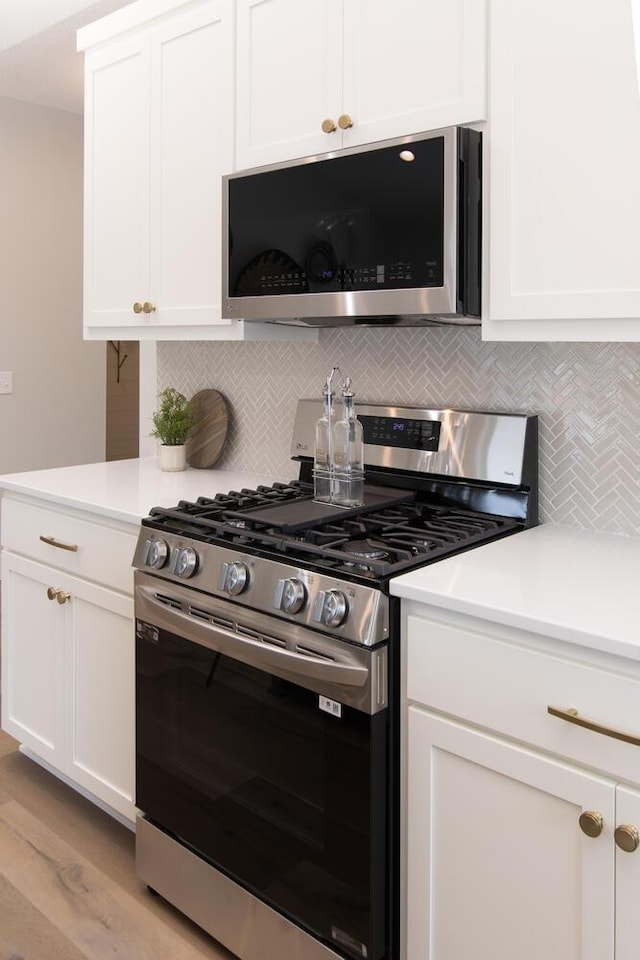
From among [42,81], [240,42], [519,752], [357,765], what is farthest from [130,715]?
[42,81]

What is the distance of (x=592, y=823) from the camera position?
3.94 feet

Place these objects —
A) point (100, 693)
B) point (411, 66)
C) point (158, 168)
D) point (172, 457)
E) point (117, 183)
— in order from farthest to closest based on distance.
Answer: point (172, 457) < point (117, 183) < point (158, 168) < point (100, 693) < point (411, 66)

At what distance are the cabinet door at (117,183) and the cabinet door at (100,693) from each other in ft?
3.00

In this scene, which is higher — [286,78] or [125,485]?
[286,78]

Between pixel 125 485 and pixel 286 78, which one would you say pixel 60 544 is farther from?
pixel 286 78

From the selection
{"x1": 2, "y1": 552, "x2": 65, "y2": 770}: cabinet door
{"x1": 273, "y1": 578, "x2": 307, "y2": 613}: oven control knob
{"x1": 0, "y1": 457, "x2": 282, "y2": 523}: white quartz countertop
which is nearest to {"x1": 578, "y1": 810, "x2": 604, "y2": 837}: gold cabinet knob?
{"x1": 273, "y1": 578, "x2": 307, "y2": 613}: oven control knob

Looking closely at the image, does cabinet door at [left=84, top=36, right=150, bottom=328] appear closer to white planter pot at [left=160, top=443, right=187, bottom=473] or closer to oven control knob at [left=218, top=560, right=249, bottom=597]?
white planter pot at [left=160, top=443, right=187, bottom=473]

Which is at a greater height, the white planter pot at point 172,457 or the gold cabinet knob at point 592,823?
the white planter pot at point 172,457

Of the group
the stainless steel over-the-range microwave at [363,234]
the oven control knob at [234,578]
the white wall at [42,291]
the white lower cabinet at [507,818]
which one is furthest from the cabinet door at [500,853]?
the white wall at [42,291]

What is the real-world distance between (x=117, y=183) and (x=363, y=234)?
3.64 feet

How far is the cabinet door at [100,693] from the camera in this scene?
2115 mm

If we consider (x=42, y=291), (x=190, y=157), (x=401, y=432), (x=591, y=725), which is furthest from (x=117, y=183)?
(x=591, y=725)

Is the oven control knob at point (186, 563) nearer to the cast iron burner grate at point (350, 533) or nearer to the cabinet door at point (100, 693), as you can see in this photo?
the cast iron burner grate at point (350, 533)

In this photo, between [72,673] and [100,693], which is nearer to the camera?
[100,693]
